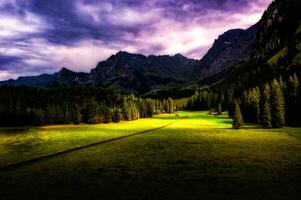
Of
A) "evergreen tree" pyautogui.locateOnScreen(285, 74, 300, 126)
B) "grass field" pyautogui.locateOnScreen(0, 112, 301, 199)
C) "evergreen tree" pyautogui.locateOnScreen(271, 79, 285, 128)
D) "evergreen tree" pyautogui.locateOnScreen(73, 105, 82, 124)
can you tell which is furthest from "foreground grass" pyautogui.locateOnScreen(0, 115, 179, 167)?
"evergreen tree" pyautogui.locateOnScreen(73, 105, 82, 124)

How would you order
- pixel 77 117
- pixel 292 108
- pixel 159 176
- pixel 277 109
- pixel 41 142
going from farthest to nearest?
pixel 77 117
pixel 292 108
pixel 277 109
pixel 41 142
pixel 159 176

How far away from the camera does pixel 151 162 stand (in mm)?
44906

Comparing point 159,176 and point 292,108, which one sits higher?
point 292,108

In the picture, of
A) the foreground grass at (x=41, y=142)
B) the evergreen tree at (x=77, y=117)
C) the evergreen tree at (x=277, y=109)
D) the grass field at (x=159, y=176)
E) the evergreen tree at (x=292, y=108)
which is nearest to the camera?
the grass field at (x=159, y=176)

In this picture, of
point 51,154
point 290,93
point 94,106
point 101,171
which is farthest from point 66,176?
point 94,106

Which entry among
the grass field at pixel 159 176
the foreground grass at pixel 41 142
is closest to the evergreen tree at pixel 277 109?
the foreground grass at pixel 41 142

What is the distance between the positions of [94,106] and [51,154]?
133 meters

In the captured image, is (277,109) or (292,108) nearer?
(277,109)

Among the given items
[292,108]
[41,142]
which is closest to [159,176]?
[41,142]

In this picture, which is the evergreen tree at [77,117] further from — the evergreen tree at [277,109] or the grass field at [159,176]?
the grass field at [159,176]

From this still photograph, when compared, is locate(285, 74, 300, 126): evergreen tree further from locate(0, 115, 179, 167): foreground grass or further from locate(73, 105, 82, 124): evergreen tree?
locate(73, 105, 82, 124): evergreen tree

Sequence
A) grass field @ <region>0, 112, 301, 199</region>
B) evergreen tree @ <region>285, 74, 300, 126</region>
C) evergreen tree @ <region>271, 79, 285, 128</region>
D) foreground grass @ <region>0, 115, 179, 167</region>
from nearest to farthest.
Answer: grass field @ <region>0, 112, 301, 199</region> < foreground grass @ <region>0, 115, 179, 167</region> < evergreen tree @ <region>271, 79, 285, 128</region> < evergreen tree @ <region>285, 74, 300, 126</region>

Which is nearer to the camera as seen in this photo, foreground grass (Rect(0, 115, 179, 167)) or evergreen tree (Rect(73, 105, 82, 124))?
foreground grass (Rect(0, 115, 179, 167))

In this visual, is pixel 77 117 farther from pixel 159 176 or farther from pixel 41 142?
pixel 159 176
